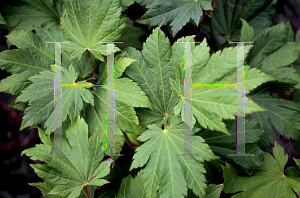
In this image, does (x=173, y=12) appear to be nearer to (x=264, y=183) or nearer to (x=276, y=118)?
(x=276, y=118)

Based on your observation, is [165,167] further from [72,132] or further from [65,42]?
[65,42]

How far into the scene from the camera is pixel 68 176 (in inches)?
38.0

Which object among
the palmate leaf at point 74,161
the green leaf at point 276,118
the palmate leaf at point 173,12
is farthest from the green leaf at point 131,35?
the green leaf at point 276,118

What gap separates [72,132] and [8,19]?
740mm

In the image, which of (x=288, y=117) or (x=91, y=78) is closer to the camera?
(x=91, y=78)

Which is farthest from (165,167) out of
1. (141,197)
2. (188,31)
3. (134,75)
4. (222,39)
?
(222,39)

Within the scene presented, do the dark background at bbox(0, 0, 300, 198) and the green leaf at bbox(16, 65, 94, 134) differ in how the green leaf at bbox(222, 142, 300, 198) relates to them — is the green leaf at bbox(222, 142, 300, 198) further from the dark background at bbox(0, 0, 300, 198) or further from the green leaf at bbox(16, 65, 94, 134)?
the green leaf at bbox(16, 65, 94, 134)

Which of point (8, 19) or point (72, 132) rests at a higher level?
point (8, 19)

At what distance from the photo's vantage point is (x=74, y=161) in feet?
3.19

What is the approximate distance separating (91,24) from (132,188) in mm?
806

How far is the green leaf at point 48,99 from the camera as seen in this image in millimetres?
916

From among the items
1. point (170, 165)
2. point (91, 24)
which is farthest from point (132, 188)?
point (91, 24)

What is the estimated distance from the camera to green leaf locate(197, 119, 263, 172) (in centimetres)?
103

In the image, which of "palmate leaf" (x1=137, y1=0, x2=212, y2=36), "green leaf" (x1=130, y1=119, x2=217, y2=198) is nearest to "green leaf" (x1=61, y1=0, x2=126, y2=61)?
"palmate leaf" (x1=137, y1=0, x2=212, y2=36)
